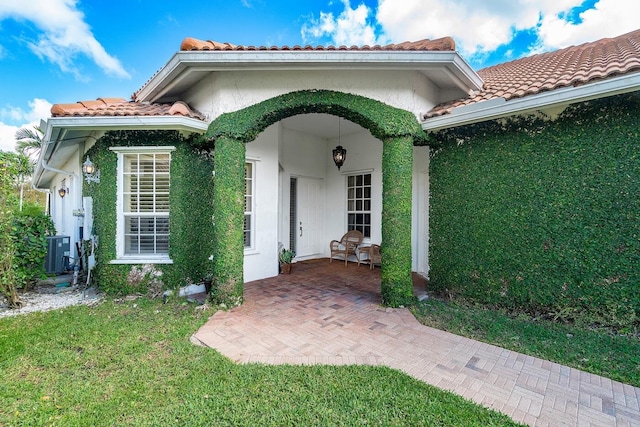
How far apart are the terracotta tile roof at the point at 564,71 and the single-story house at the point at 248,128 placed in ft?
0.12

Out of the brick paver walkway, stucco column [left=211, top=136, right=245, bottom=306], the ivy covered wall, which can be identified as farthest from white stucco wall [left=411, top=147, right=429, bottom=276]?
the ivy covered wall

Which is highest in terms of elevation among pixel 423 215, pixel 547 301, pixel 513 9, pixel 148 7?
pixel 148 7

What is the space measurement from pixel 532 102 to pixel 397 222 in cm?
276

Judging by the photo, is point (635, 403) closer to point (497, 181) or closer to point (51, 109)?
point (497, 181)

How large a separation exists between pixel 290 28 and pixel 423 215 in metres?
8.55

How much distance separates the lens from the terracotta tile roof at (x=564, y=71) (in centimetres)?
397

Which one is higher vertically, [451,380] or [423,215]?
[423,215]

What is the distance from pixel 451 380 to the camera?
2980mm

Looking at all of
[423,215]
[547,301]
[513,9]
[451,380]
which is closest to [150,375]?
[451,380]

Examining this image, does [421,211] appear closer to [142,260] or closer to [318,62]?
[318,62]

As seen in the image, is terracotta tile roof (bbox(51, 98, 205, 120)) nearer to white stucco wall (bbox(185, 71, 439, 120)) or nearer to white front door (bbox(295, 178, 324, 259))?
white stucco wall (bbox(185, 71, 439, 120))

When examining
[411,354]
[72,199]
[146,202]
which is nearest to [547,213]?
[411,354]

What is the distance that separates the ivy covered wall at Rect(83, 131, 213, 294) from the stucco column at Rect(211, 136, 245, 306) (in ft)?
3.33

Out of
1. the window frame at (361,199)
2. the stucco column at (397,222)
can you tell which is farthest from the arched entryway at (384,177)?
the window frame at (361,199)
